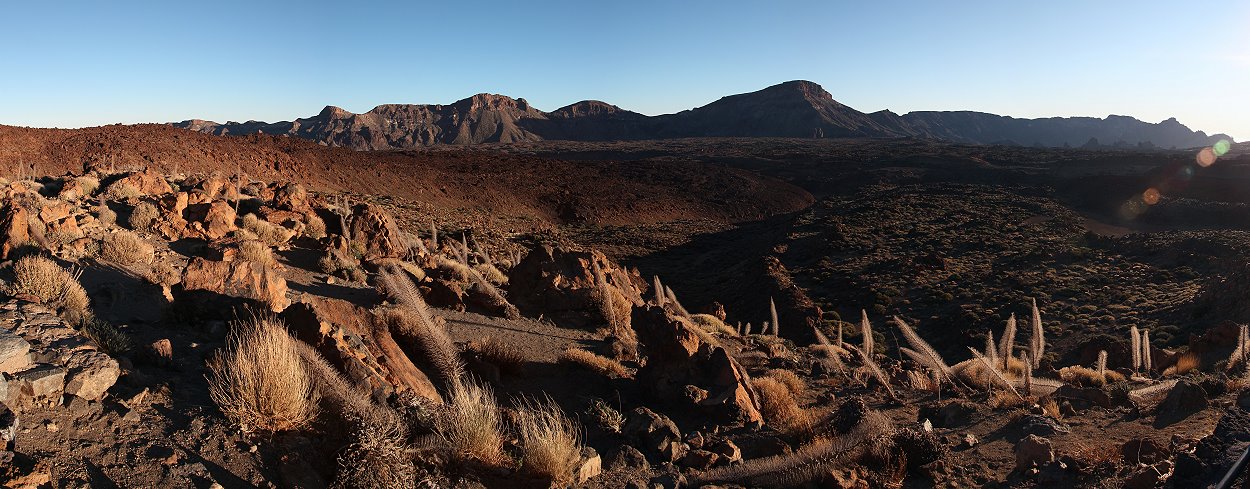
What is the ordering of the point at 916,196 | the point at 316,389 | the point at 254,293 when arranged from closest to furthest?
the point at 316,389
the point at 254,293
the point at 916,196

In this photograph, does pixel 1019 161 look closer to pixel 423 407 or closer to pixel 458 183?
pixel 458 183

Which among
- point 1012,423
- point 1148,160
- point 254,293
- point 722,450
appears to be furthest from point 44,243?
point 1148,160

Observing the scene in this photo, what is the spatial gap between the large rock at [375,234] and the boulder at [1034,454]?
11.8m

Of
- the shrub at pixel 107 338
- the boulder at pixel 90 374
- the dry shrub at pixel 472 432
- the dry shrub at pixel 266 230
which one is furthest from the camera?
the dry shrub at pixel 266 230

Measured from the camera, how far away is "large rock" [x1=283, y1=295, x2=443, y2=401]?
499 cm

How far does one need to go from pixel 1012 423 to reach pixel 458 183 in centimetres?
4288

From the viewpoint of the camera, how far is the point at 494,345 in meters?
7.28

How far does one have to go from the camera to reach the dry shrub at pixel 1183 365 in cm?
1001

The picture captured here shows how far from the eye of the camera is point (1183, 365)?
10250 mm

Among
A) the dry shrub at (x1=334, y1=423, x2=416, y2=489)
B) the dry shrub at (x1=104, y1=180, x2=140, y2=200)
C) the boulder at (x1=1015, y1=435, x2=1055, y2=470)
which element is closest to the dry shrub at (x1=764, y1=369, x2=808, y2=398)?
the boulder at (x1=1015, y1=435, x2=1055, y2=470)

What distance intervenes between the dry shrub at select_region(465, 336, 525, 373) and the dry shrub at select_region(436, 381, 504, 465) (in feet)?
8.65

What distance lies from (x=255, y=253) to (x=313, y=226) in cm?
496

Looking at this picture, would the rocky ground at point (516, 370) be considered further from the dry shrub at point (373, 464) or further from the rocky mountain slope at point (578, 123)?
the rocky mountain slope at point (578, 123)

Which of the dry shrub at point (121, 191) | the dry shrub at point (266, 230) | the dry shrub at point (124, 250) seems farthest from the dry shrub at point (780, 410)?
the dry shrub at point (121, 191)
